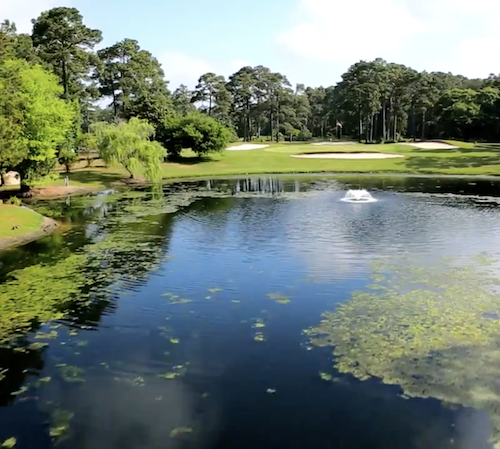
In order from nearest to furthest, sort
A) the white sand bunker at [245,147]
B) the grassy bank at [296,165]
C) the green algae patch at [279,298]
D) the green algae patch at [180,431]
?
the green algae patch at [180,431]
the green algae patch at [279,298]
the grassy bank at [296,165]
the white sand bunker at [245,147]

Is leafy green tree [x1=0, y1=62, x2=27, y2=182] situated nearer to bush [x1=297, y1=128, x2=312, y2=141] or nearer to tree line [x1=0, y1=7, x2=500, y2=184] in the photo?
tree line [x1=0, y1=7, x2=500, y2=184]

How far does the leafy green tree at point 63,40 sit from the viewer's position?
66.9 metres

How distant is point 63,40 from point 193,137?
2072 centimetres

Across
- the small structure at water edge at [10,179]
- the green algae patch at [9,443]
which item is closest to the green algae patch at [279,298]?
the green algae patch at [9,443]

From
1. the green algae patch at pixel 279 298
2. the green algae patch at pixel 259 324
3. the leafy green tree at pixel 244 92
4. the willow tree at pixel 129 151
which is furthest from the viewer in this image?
the leafy green tree at pixel 244 92

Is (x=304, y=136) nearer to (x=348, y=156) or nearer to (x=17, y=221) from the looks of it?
(x=348, y=156)

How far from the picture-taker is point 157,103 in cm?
7175

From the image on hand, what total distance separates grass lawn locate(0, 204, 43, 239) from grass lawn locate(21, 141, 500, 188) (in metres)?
20.4

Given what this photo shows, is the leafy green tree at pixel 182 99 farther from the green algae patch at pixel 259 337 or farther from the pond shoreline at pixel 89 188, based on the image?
the green algae patch at pixel 259 337

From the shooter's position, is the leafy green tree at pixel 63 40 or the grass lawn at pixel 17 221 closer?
the grass lawn at pixel 17 221

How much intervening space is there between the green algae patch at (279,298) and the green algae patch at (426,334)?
63.5 inches

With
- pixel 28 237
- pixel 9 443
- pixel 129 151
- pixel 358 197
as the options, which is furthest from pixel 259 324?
pixel 129 151

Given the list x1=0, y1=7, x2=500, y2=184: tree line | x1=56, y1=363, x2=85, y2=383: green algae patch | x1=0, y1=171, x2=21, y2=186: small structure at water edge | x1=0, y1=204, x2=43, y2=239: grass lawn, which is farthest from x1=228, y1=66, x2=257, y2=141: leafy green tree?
x1=56, y1=363, x2=85, y2=383: green algae patch

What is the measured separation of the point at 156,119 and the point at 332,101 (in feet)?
245
